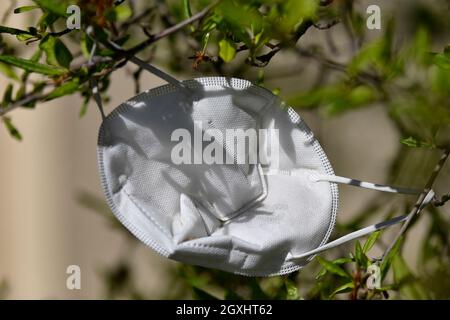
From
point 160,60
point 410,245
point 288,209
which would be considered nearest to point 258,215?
point 288,209

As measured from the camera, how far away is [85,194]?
5.82ft

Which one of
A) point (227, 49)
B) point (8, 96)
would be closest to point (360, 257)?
point (227, 49)

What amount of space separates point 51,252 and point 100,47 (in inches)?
48.8

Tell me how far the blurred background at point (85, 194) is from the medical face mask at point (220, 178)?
1.84ft

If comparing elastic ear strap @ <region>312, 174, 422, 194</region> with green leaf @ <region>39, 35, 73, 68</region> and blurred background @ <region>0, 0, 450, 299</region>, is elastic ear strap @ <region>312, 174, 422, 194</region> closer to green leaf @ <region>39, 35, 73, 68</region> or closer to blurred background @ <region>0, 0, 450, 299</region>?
green leaf @ <region>39, 35, 73, 68</region>

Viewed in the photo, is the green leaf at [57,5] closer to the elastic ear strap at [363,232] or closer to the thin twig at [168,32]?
the thin twig at [168,32]

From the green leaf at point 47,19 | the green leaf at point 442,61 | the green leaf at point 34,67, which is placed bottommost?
the green leaf at point 34,67

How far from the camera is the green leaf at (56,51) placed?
81 centimetres

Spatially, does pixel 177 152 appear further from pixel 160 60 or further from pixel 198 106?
pixel 160 60

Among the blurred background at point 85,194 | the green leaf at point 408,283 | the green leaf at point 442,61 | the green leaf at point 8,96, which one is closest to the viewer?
the green leaf at point 442,61

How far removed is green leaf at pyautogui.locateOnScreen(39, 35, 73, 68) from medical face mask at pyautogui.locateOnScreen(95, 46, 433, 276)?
3.3 inches

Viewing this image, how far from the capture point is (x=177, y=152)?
2.82ft

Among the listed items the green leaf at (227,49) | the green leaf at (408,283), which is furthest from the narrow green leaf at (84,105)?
the green leaf at (408,283)
